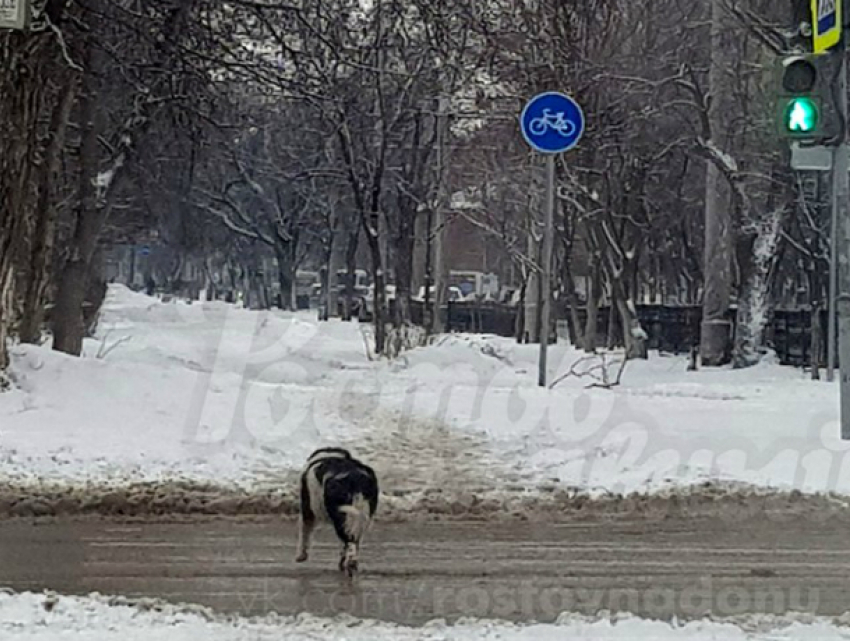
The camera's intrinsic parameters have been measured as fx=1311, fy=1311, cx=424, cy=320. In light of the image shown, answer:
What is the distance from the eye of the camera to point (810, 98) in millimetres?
12047

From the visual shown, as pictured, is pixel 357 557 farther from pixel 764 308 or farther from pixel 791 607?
pixel 764 308

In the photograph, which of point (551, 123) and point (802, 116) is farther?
point (551, 123)

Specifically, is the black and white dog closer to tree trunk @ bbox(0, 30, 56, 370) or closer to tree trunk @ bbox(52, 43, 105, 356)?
tree trunk @ bbox(0, 30, 56, 370)

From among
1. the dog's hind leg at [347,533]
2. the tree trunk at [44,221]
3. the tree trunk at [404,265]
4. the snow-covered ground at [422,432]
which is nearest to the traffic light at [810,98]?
the snow-covered ground at [422,432]

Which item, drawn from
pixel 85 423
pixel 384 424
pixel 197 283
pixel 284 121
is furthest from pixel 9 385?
pixel 197 283

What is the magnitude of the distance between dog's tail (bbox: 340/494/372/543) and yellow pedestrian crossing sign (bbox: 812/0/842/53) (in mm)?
6905

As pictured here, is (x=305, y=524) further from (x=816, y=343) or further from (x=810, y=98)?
(x=816, y=343)

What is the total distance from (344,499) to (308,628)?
1332mm

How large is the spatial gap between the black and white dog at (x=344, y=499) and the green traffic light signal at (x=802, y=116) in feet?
20.0

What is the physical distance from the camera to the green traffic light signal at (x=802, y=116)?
1205 cm

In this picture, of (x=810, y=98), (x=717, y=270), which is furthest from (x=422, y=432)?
(x=717, y=270)

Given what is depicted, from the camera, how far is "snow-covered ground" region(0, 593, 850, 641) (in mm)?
6320

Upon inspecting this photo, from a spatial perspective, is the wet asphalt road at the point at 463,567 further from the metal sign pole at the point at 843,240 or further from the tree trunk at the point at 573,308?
the tree trunk at the point at 573,308

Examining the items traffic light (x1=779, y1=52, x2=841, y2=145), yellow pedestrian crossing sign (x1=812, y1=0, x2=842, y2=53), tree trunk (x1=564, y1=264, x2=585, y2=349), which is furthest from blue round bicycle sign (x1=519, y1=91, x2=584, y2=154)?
tree trunk (x1=564, y1=264, x2=585, y2=349)
